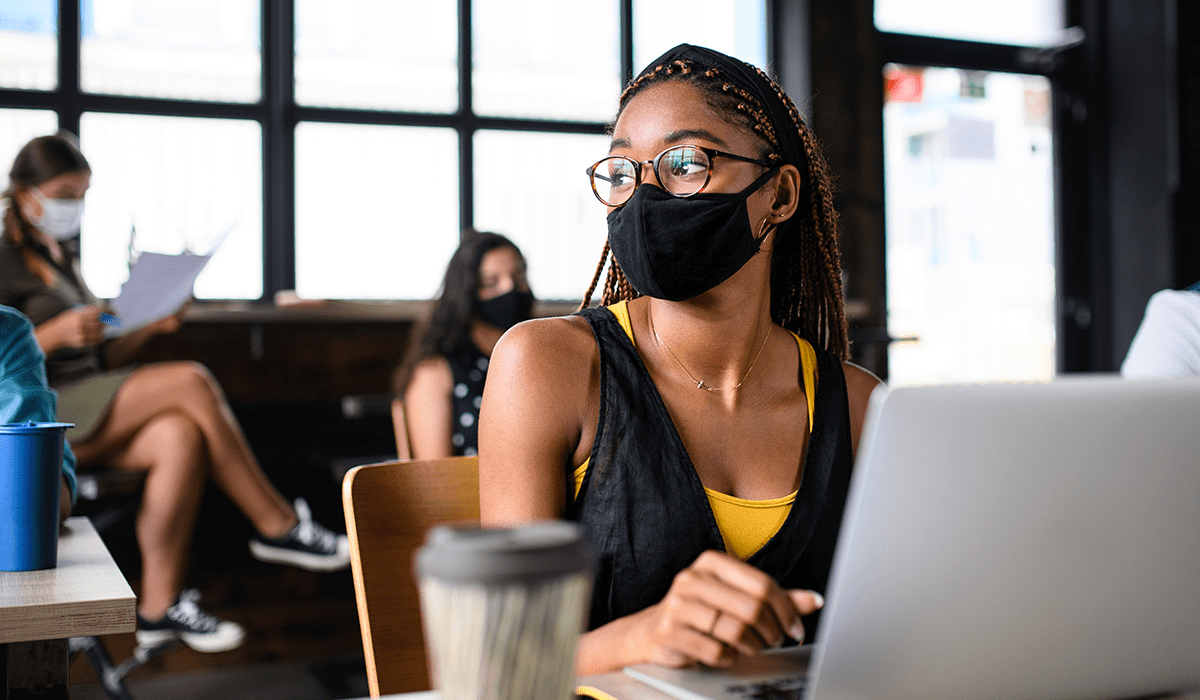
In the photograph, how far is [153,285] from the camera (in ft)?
8.41

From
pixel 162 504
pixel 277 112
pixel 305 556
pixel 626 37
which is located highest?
pixel 626 37

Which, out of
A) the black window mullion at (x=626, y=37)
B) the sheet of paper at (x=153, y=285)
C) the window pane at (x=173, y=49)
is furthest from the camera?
the black window mullion at (x=626, y=37)

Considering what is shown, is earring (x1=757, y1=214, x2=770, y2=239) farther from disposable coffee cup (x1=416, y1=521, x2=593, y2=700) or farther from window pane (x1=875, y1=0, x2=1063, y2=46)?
window pane (x1=875, y1=0, x2=1063, y2=46)

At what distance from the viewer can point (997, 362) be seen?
476 centimetres

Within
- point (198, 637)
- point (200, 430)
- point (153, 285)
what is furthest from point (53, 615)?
point (200, 430)

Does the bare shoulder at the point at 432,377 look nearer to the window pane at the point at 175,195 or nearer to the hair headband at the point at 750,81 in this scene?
the window pane at the point at 175,195

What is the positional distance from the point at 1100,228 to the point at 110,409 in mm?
4315

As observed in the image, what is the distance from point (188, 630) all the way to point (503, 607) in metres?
2.87

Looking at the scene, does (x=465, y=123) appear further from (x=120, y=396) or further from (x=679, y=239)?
(x=679, y=239)

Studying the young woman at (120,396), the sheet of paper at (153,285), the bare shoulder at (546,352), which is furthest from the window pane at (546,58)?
the bare shoulder at (546,352)

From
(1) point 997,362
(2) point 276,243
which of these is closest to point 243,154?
(2) point 276,243

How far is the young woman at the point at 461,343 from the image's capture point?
2.69 metres

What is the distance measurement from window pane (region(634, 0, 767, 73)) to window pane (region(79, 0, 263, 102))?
1.57 metres

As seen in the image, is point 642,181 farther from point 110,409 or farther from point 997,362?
point 997,362
